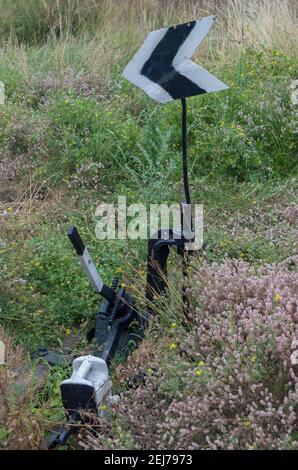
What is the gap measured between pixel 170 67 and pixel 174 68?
0.03 metres

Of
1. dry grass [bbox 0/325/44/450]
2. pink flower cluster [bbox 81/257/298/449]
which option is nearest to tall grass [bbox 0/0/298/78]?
pink flower cluster [bbox 81/257/298/449]

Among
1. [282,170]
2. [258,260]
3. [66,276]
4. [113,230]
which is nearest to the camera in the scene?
[258,260]

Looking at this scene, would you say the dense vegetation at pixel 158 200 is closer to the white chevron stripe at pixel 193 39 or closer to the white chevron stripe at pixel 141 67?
the white chevron stripe at pixel 141 67

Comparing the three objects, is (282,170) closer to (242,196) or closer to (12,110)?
(242,196)

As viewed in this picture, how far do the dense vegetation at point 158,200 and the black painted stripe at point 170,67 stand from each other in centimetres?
90

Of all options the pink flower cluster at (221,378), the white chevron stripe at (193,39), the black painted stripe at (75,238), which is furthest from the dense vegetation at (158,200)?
the white chevron stripe at (193,39)

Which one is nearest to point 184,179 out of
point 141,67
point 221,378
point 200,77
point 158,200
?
point 200,77

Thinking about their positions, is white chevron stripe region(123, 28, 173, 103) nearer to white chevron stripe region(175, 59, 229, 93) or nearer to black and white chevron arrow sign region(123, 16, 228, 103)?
black and white chevron arrow sign region(123, 16, 228, 103)

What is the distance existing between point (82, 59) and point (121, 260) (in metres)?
3.38

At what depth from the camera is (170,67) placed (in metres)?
3.42

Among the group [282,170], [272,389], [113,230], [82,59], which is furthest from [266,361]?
[82,59]

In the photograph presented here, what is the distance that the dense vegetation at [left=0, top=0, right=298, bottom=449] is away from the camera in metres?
2.92

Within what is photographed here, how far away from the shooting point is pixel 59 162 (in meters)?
5.39

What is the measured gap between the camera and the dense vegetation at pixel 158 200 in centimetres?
292
